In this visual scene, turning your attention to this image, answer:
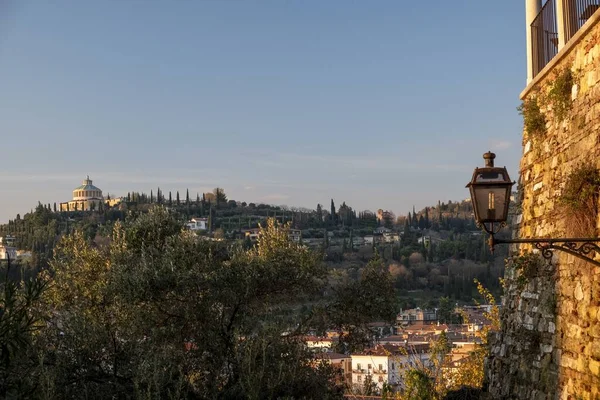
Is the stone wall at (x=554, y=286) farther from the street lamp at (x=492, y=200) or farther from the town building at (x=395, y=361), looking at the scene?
the town building at (x=395, y=361)

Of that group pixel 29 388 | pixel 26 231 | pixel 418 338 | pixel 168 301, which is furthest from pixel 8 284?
pixel 26 231

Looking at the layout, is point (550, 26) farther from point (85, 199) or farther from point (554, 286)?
point (85, 199)

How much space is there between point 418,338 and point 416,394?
4680 centimetres

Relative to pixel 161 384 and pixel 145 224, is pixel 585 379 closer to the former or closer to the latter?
pixel 161 384

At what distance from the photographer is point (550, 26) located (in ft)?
19.5

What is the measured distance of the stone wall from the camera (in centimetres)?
445

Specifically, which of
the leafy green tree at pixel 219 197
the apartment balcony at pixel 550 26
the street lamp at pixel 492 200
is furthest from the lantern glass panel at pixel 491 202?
the leafy green tree at pixel 219 197

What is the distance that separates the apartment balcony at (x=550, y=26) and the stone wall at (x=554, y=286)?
241 mm

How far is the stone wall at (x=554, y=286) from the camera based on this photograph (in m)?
4.45

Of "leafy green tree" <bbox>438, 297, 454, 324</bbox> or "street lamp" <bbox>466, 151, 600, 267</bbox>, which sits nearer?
"street lamp" <bbox>466, 151, 600, 267</bbox>

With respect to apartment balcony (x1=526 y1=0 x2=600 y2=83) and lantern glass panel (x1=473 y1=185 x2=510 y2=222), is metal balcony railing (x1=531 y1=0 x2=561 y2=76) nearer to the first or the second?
apartment balcony (x1=526 y1=0 x2=600 y2=83)

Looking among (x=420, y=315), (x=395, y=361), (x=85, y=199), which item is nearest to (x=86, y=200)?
(x=85, y=199)

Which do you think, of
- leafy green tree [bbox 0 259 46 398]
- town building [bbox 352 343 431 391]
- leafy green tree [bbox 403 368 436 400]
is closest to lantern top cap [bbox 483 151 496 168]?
leafy green tree [bbox 0 259 46 398]

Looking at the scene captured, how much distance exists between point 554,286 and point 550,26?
2.41 m
